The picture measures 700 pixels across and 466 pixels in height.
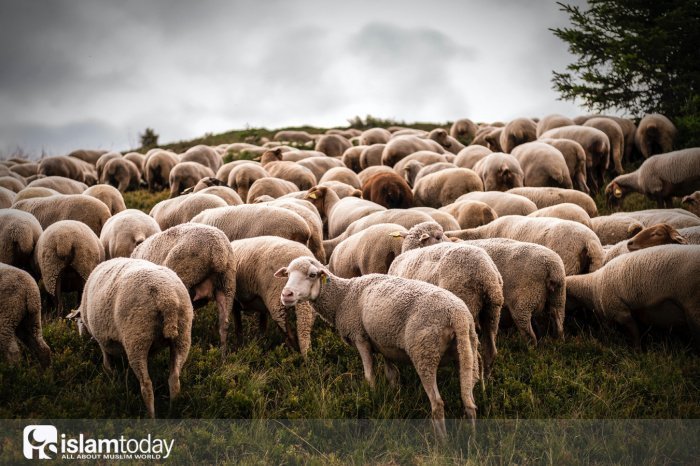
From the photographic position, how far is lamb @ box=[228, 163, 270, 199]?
16312mm

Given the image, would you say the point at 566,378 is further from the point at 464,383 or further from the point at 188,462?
the point at 188,462

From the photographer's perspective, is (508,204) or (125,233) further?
(508,204)

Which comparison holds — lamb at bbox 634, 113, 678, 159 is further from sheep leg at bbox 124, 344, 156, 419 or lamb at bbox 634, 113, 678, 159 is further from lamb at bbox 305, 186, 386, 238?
sheep leg at bbox 124, 344, 156, 419

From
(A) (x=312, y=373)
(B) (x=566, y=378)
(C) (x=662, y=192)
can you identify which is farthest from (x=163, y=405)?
(C) (x=662, y=192)

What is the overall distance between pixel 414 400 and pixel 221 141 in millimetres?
30932

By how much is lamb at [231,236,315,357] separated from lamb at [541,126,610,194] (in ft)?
36.9

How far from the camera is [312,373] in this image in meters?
7.02

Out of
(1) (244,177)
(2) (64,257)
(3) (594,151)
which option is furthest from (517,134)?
(2) (64,257)

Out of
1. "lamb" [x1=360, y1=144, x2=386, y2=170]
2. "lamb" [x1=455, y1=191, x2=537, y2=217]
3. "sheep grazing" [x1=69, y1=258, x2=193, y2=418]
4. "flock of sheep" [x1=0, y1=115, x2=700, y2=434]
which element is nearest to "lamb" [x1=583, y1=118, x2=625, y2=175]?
"flock of sheep" [x1=0, y1=115, x2=700, y2=434]

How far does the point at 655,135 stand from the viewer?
18359 millimetres

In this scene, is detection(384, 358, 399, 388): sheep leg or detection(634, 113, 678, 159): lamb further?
detection(634, 113, 678, 159): lamb

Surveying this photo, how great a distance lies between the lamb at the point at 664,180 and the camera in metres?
13.9

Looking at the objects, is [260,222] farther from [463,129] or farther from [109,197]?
[463,129]

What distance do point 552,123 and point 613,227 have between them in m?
10.7
